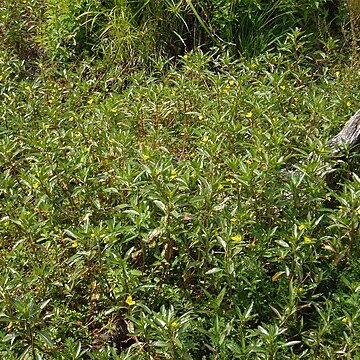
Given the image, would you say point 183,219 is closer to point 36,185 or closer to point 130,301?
point 130,301

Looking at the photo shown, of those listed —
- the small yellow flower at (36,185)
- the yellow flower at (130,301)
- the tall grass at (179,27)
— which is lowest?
the tall grass at (179,27)

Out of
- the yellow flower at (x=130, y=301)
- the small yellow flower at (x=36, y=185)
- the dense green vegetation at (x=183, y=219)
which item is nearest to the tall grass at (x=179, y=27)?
the dense green vegetation at (x=183, y=219)

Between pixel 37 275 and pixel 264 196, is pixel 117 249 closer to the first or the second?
pixel 37 275

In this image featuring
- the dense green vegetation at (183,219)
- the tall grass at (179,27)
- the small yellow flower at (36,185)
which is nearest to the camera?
the dense green vegetation at (183,219)

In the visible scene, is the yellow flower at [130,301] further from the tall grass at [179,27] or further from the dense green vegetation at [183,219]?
the tall grass at [179,27]

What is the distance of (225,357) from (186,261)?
57 cm

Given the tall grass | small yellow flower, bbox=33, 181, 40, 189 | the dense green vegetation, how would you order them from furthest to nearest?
the tall grass, small yellow flower, bbox=33, 181, 40, 189, the dense green vegetation

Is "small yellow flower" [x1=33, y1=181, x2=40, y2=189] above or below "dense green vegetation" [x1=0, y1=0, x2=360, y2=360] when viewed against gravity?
above

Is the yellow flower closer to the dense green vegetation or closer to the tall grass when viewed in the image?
the dense green vegetation

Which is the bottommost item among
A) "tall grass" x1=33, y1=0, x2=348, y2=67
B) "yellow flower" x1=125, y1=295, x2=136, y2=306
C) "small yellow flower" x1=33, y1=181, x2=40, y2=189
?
"tall grass" x1=33, y1=0, x2=348, y2=67

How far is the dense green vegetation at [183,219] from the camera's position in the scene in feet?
9.48

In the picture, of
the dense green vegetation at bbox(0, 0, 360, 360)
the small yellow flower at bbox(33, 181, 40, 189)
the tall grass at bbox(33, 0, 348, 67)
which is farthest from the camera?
the tall grass at bbox(33, 0, 348, 67)

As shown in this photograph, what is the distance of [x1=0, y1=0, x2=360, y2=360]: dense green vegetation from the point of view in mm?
2891

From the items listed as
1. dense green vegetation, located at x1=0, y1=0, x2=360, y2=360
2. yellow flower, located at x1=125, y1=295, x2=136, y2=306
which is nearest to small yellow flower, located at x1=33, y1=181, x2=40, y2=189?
dense green vegetation, located at x1=0, y1=0, x2=360, y2=360
